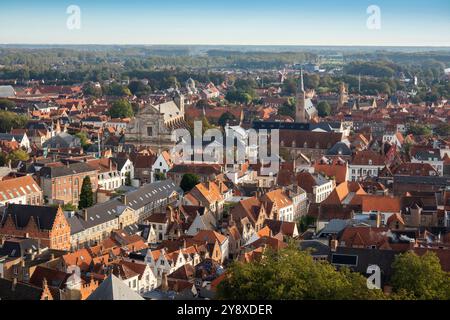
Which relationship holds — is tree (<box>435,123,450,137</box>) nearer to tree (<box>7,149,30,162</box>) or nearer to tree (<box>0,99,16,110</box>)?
tree (<box>7,149,30,162</box>)

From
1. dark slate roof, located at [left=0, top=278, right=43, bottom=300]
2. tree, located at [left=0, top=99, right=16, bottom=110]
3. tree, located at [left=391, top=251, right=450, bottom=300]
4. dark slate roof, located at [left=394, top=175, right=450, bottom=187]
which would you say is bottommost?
dark slate roof, located at [left=394, top=175, right=450, bottom=187]

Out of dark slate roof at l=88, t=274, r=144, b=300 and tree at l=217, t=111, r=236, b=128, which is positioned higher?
dark slate roof at l=88, t=274, r=144, b=300

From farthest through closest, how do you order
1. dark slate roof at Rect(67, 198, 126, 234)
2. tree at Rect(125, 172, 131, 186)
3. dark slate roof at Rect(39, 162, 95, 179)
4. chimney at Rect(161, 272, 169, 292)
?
tree at Rect(125, 172, 131, 186) → dark slate roof at Rect(39, 162, 95, 179) → dark slate roof at Rect(67, 198, 126, 234) → chimney at Rect(161, 272, 169, 292)

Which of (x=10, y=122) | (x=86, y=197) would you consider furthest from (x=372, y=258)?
(x=10, y=122)

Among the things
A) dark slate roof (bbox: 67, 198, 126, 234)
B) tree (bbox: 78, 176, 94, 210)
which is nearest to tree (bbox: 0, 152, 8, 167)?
tree (bbox: 78, 176, 94, 210)

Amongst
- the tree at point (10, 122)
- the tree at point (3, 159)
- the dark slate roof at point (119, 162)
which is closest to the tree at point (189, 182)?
the dark slate roof at point (119, 162)

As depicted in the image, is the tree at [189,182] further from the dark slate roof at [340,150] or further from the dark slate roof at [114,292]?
the dark slate roof at [114,292]
